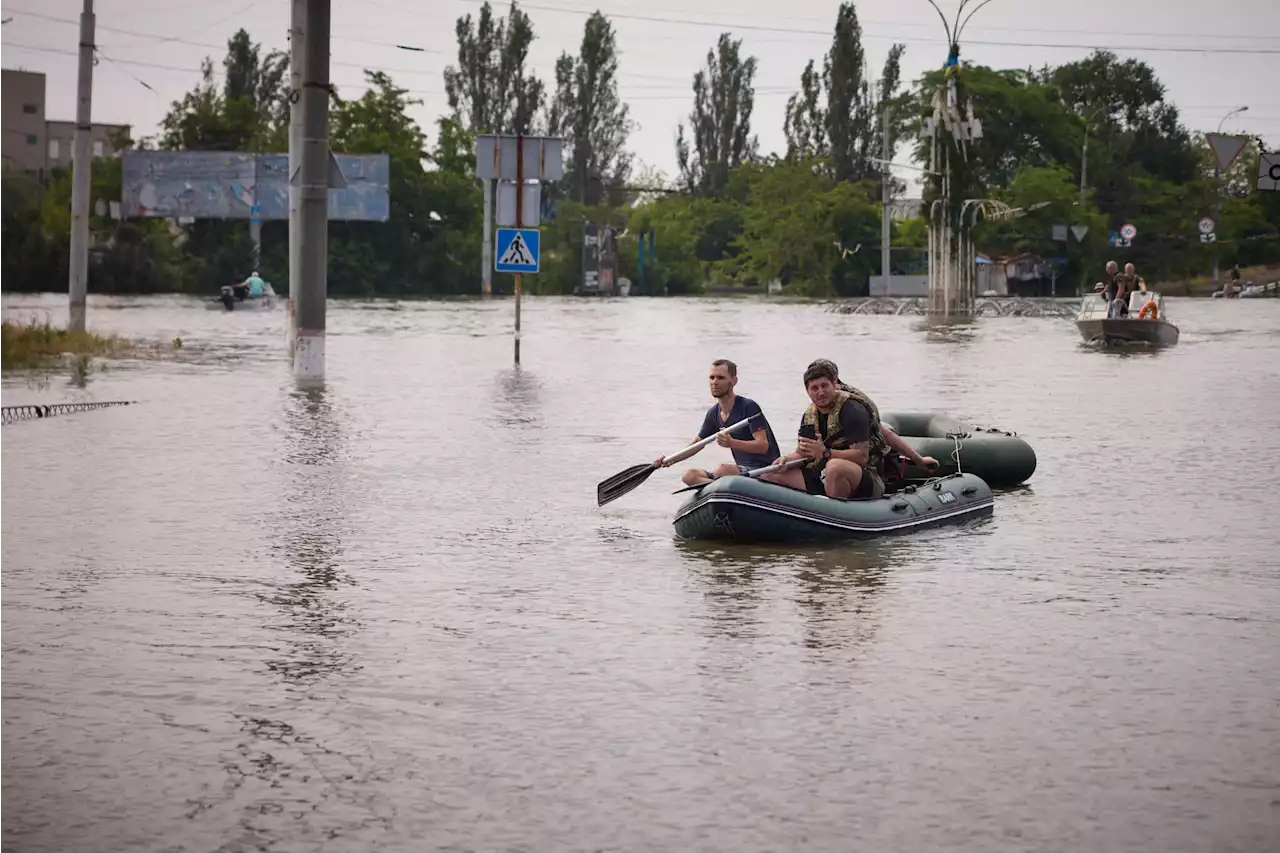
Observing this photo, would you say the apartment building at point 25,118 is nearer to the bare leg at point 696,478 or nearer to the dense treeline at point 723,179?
the dense treeline at point 723,179

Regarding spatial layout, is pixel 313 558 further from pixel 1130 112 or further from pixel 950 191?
pixel 1130 112

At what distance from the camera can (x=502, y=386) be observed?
98.8ft

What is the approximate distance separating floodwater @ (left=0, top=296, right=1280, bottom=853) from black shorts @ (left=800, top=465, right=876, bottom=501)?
0.47 metres

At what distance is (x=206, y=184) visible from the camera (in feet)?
337

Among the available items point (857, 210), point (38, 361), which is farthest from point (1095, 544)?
point (857, 210)

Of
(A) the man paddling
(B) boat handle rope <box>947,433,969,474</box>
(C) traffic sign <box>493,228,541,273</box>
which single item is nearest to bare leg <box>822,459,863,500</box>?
(A) the man paddling

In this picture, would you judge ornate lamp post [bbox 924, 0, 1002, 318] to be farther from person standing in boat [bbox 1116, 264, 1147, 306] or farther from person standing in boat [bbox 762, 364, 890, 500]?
person standing in boat [bbox 762, 364, 890, 500]

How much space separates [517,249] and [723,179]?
352ft

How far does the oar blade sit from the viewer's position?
1486 centimetres

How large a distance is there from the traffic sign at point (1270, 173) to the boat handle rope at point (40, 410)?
17.9 metres

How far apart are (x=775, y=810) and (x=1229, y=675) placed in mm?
3129

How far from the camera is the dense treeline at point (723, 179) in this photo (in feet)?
353

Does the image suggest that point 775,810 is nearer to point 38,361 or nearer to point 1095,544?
point 1095,544

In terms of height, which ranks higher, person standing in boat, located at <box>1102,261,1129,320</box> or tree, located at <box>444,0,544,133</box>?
tree, located at <box>444,0,544,133</box>
